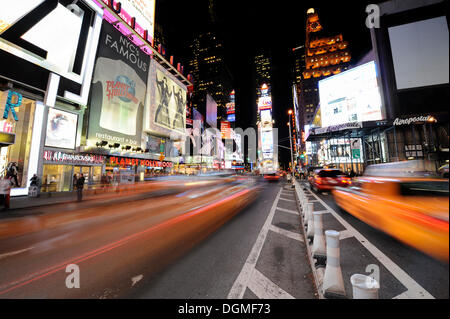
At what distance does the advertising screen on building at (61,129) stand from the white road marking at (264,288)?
2407cm

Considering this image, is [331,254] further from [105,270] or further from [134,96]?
[134,96]

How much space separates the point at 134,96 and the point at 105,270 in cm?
3513

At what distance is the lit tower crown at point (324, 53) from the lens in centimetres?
8706

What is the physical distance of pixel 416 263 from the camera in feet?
11.6

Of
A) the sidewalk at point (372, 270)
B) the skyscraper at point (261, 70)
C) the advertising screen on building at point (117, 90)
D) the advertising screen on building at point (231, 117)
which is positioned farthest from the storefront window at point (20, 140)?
the skyscraper at point (261, 70)

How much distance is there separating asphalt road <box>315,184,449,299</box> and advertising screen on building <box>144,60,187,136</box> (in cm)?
3765

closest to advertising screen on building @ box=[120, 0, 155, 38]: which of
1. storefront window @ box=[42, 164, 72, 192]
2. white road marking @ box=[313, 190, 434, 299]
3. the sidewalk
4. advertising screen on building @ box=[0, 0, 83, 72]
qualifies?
advertising screen on building @ box=[0, 0, 83, 72]

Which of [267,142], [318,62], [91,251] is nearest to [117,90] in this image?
[91,251]

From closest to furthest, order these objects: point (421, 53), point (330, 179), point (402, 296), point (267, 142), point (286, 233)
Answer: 1. point (421, 53)
2. point (402, 296)
3. point (286, 233)
4. point (330, 179)
5. point (267, 142)

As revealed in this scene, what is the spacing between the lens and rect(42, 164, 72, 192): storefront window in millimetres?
18188

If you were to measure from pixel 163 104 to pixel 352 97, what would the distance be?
35.9m

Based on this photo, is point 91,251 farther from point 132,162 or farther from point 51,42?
point 132,162

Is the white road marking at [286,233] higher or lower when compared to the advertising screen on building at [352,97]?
lower

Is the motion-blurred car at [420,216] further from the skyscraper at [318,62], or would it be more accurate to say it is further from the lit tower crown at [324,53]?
the lit tower crown at [324,53]
